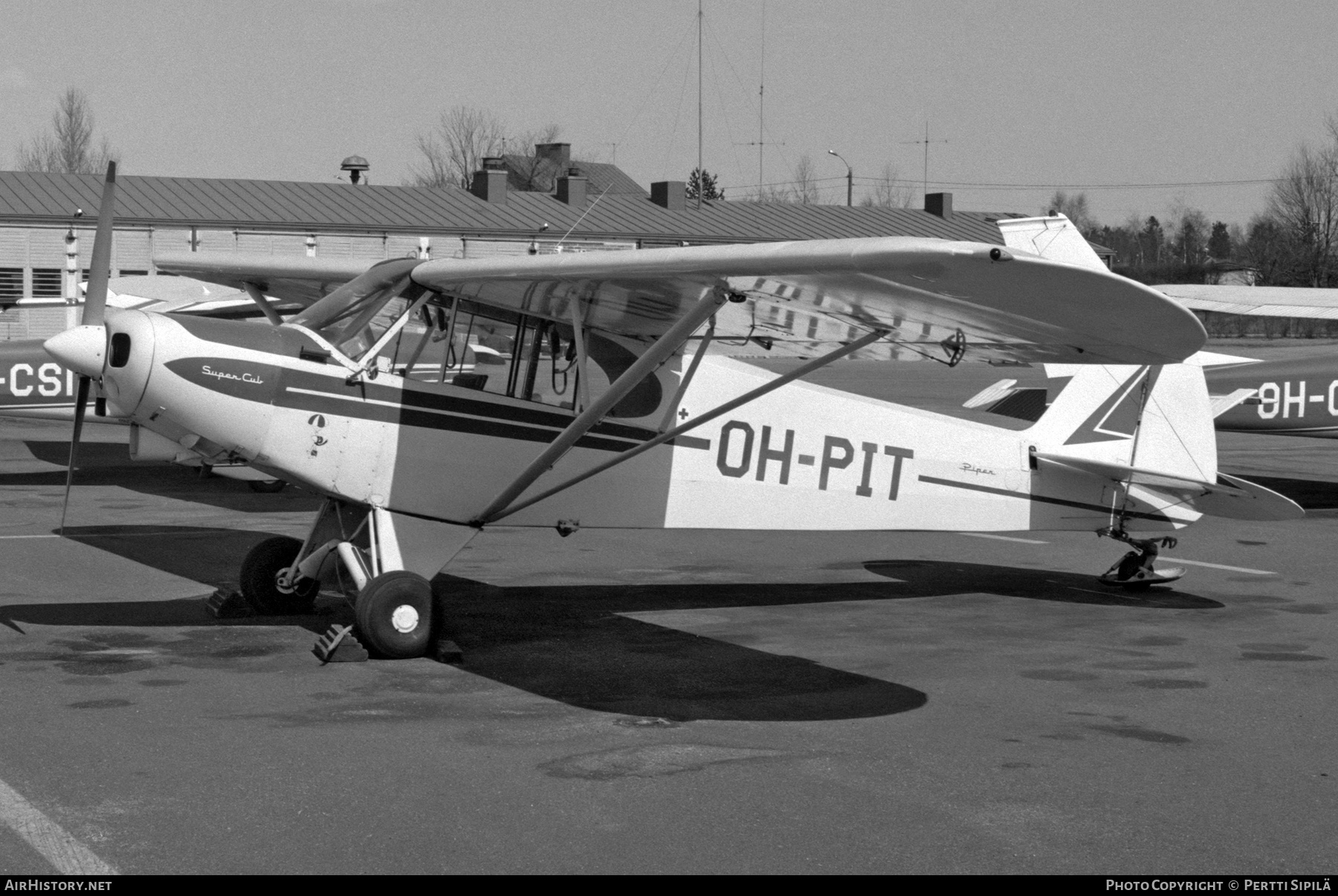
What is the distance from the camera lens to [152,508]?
1472cm

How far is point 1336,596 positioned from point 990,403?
4.64 m

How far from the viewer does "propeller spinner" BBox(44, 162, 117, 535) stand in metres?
7.64

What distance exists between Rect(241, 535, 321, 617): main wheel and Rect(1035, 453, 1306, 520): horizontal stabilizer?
16.5 ft

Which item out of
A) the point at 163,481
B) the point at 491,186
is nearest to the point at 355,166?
the point at 491,186

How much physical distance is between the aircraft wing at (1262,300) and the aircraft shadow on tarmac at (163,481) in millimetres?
10387

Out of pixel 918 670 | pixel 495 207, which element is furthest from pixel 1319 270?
pixel 918 670

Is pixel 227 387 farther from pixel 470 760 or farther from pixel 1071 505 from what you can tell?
pixel 1071 505

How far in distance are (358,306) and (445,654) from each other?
2.10 m

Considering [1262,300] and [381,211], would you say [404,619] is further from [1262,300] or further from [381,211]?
[381,211]

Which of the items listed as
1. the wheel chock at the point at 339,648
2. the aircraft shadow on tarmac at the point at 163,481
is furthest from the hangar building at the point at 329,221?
the wheel chock at the point at 339,648

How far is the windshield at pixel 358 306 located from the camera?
840 centimetres

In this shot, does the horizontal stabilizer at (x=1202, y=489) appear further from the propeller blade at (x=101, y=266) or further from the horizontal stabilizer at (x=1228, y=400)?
the propeller blade at (x=101, y=266)

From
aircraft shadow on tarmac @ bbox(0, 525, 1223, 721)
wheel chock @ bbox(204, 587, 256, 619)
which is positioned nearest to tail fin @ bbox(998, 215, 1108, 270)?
aircraft shadow on tarmac @ bbox(0, 525, 1223, 721)

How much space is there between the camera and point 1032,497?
33.3 feet
